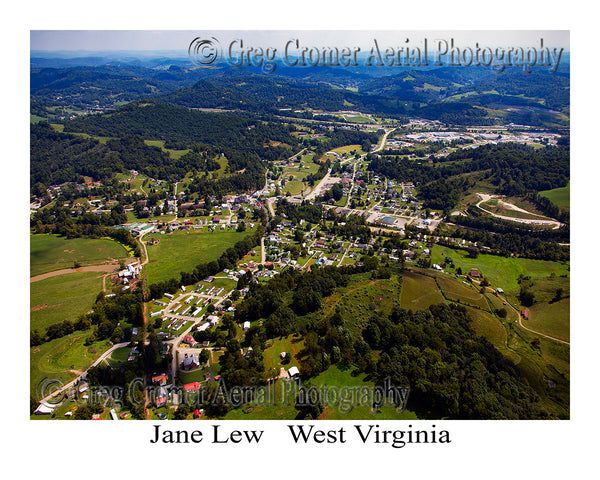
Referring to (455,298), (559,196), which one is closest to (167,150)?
(455,298)

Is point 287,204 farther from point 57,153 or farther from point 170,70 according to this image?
point 170,70

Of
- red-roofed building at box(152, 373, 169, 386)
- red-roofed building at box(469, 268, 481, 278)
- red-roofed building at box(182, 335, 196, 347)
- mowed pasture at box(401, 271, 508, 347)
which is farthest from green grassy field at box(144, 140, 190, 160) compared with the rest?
red-roofed building at box(469, 268, 481, 278)

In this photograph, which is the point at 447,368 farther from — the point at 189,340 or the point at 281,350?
the point at 189,340

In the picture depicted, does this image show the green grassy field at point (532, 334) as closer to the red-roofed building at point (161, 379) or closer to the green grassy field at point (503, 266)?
the green grassy field at point (503, 266)

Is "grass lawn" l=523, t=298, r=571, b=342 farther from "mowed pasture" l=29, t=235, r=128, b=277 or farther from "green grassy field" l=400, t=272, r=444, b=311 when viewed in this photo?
"mowed pasture" l=29, t=235, r=128, b=277

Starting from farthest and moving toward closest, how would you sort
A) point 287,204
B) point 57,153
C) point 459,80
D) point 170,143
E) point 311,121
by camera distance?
point 459,80
point 311,121
point 170,143
point 57,153
point 287,204

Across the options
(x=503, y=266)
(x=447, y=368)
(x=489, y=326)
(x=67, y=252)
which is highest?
(x=67, y=252)

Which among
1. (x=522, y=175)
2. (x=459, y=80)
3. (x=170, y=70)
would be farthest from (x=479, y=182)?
(x=170, y=70)
